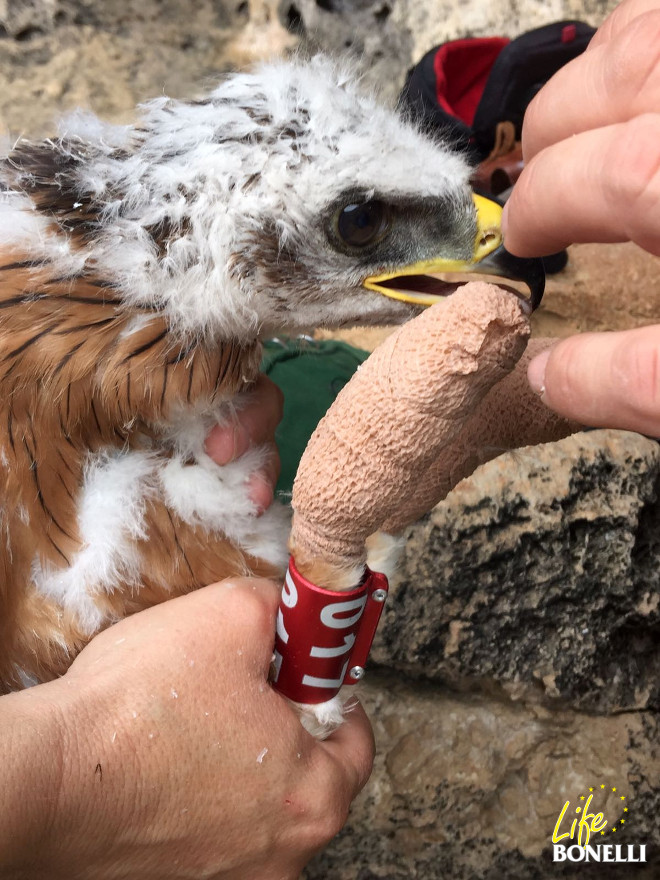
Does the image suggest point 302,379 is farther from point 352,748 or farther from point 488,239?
point 352,748

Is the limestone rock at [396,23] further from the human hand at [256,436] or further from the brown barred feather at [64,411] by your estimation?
the brown barred feather at [64,411]

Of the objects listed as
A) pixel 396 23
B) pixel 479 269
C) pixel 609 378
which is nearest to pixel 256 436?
pixel 479 269

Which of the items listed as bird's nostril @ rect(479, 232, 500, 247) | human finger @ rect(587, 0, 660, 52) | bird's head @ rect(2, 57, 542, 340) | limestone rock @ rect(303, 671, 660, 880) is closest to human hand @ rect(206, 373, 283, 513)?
bird's head @ rect(2, 57, 542, 340)

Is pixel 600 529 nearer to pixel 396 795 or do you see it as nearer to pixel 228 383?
pixel 396 795

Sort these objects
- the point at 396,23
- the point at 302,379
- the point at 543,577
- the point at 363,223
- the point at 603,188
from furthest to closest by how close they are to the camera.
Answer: the point at 396,23 < the point at 302,379 < the point at 543,577 < the point at 363,223 < the point at 603,188

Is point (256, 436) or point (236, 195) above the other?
point (236, 195)

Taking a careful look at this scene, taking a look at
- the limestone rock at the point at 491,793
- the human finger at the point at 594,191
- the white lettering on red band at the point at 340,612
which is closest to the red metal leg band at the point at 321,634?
the white lettering on red band at the point at 340,612

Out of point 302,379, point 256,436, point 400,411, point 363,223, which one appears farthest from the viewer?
point 302,379
